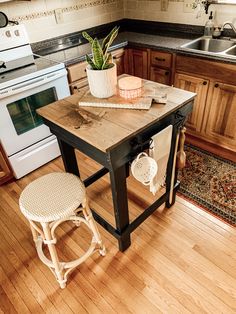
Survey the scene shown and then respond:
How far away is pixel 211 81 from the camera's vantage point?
7.22 feet

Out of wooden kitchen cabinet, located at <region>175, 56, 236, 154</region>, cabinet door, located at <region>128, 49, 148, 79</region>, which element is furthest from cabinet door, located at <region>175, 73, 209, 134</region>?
cabinet door, located at <region>128, 49, 148, 79</region>

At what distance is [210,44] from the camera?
2498mm

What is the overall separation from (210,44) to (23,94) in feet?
6.23

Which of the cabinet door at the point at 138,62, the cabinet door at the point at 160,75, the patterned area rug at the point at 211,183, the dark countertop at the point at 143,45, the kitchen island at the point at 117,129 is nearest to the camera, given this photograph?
the kitchen island at the point at 117,129

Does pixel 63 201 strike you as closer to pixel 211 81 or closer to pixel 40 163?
pixel 40 163

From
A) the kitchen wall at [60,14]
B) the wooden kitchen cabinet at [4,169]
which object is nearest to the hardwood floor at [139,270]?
the wooden kitchen cabinet at [4,169]

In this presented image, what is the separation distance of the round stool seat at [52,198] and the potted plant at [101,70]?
546 mm

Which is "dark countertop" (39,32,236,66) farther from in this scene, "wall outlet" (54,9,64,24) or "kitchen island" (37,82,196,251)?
"kitchen island" (37,82,196,251)

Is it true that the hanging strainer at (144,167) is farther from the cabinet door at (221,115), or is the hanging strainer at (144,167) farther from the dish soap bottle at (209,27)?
the dish soap bottle at (209,27)

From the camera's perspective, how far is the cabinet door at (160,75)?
2527mm

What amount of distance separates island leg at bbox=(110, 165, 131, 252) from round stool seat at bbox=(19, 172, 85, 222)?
0.63 ft

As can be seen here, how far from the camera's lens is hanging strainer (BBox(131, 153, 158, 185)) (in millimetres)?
1359

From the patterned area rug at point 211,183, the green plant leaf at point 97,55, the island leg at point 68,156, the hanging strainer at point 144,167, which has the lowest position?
the patterned area rug at point 211,183

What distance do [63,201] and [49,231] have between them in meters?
0.17
